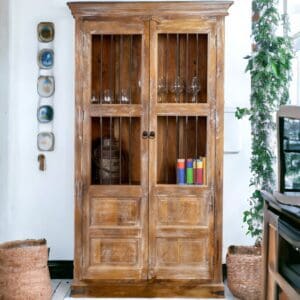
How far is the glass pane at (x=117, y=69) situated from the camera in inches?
158

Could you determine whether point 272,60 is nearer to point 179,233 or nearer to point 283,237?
point 179,233

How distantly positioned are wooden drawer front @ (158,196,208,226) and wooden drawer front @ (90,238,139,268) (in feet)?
0.96

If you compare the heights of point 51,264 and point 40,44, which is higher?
point 40,44

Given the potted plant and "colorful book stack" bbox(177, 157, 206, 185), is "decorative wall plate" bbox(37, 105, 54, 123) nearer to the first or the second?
"colorful book stack" bbox(177, 157, 206, 185)

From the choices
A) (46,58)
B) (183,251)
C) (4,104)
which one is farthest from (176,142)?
(4,104)

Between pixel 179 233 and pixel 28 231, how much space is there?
4.48 feet

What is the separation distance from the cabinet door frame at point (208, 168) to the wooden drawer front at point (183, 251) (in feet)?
0.11

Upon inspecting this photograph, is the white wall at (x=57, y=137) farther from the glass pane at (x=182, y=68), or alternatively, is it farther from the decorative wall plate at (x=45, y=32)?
the glass pane at (x=182, y=68)

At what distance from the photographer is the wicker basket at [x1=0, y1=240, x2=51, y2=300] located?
3615 mm

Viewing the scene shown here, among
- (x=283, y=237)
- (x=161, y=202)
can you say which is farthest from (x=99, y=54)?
(x=283, y=237)

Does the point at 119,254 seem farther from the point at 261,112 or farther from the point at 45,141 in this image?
the point at 261,112

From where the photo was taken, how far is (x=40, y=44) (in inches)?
169

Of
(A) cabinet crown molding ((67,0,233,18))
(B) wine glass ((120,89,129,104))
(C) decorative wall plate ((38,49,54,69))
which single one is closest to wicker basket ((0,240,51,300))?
(B) wine glass ((120,89,129,104))

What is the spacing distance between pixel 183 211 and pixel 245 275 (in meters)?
0.66
